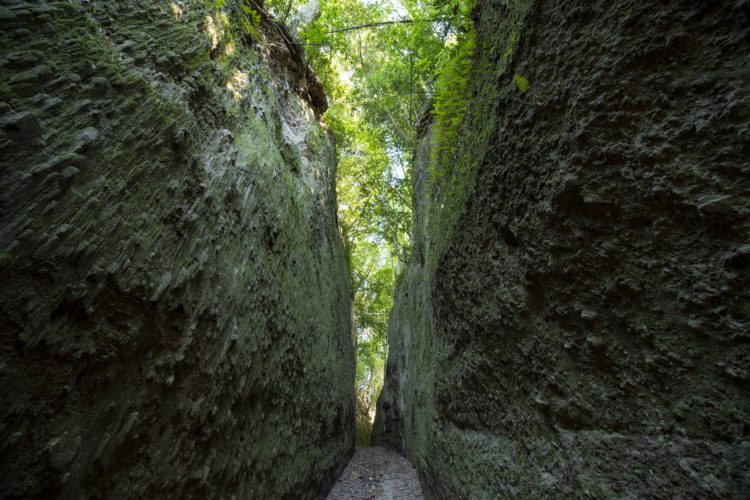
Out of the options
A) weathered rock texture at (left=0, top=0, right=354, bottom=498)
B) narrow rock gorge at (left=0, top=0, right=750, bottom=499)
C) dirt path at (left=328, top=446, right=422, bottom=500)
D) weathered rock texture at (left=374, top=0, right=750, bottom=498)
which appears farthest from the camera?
dirt path at (left=328, top=446, right=422, bottom=500)

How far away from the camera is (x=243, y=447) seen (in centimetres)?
313

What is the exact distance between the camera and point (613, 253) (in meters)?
1.73

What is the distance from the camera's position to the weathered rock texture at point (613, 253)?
1275 millimetres

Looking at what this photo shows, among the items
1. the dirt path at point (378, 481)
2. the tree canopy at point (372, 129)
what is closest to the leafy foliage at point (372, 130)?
the tree canopy at point (372, 129)

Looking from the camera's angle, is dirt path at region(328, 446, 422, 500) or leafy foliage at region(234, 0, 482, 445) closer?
dirt path at region(328, 446, 422, 500)

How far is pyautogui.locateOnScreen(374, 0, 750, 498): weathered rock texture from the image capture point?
1.28 m

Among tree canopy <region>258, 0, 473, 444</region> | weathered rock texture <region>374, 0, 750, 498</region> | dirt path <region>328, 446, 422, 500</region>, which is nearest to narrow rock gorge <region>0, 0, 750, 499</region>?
weathered rock texture <region>374, 0, 750, 498</region>

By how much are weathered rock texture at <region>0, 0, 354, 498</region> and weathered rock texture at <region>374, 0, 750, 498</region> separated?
233 centimetres

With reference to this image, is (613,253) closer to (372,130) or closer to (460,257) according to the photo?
(460,257)

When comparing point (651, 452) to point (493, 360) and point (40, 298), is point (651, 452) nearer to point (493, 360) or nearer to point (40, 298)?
point (493, 360)

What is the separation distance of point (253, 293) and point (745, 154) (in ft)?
12.0

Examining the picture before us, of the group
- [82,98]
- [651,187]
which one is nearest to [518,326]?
[651,187]

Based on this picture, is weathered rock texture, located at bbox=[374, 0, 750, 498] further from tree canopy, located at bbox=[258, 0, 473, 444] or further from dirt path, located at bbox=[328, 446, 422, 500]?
tree canopy, located at bbox=[258, 0, 473, 444]

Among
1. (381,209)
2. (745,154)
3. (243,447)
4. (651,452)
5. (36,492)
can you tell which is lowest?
(36,492)
